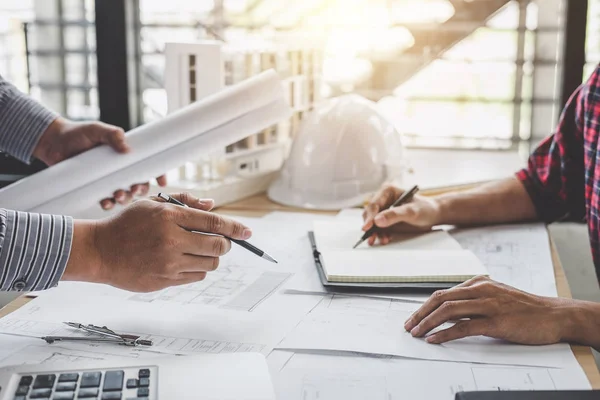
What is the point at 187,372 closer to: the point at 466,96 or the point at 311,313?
the point at 311,313

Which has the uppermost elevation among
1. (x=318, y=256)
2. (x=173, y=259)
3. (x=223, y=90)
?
(x=223, y=90)

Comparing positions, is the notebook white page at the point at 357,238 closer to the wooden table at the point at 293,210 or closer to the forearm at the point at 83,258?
the wooden table at the point at 293,210

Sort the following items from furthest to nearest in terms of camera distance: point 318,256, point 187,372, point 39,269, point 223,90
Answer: point 223,90 < point 318,256 < point 39,269 < point 187,372

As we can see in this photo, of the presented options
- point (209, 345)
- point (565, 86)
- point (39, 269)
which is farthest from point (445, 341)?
point (565, 86)

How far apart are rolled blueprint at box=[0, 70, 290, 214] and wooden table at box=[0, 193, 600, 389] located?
189 mm

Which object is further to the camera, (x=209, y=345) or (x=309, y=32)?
(x=309, y=32)

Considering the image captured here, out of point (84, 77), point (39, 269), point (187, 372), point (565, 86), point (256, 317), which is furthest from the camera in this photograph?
point (84, 77)

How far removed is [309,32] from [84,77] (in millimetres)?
704

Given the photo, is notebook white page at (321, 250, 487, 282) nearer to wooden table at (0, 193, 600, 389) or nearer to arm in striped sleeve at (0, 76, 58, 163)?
wooden table at (0, 193, 600, 389)

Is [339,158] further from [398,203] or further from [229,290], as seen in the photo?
[229,290]

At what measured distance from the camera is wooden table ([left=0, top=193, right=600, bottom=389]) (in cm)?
87

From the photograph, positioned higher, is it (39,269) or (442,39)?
(442,39)

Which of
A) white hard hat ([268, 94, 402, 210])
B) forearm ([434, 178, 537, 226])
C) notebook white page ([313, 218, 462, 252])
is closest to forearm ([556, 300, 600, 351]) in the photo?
notebook white page ([313, 218, 462, 252])

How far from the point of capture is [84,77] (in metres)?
2.21
